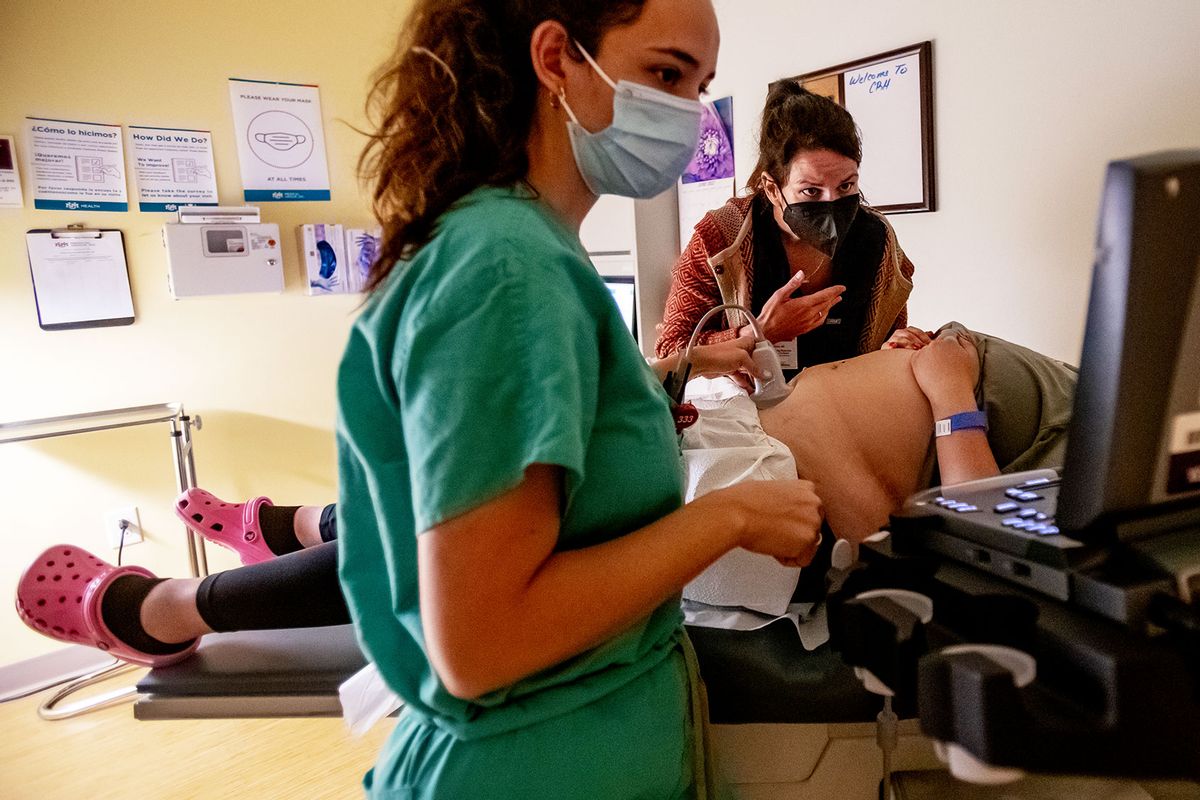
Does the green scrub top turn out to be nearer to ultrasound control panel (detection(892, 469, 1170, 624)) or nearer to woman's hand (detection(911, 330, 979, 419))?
ultrasound control panel (detection(892, 469, 1170, 624))

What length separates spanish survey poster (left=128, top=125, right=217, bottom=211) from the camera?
312cm

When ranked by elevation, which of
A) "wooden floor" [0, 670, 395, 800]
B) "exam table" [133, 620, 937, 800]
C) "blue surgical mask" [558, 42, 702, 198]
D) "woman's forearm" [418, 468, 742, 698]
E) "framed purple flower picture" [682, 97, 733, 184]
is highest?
"framed purple flower picture" [682, 97, 733, 184]

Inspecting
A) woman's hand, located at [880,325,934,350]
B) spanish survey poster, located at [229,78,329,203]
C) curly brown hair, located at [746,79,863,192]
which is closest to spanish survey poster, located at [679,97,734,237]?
curly brown hair, located at [746,79,863,192]

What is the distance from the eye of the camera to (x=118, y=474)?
309 centimetres

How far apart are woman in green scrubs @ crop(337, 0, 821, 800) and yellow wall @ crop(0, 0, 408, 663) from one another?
212cm

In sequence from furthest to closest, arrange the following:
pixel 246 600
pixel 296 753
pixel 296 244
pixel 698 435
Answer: pixel 296 244 < pixel 296 753 < pixel 246 600 < pixel 698 435

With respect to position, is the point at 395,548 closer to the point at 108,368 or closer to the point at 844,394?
the point at 844,394

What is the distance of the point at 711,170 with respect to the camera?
3051mm

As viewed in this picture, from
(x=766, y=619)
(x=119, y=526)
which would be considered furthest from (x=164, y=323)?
(x=766, y=619)

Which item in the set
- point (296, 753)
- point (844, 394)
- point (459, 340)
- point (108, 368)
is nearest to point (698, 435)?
point (844, 394)

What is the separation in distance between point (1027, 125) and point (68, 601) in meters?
2.34

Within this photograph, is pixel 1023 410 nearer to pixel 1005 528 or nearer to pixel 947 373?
pixel 947 373

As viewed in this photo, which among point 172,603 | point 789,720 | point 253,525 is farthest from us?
point 253,525

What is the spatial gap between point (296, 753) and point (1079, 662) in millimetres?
2383
